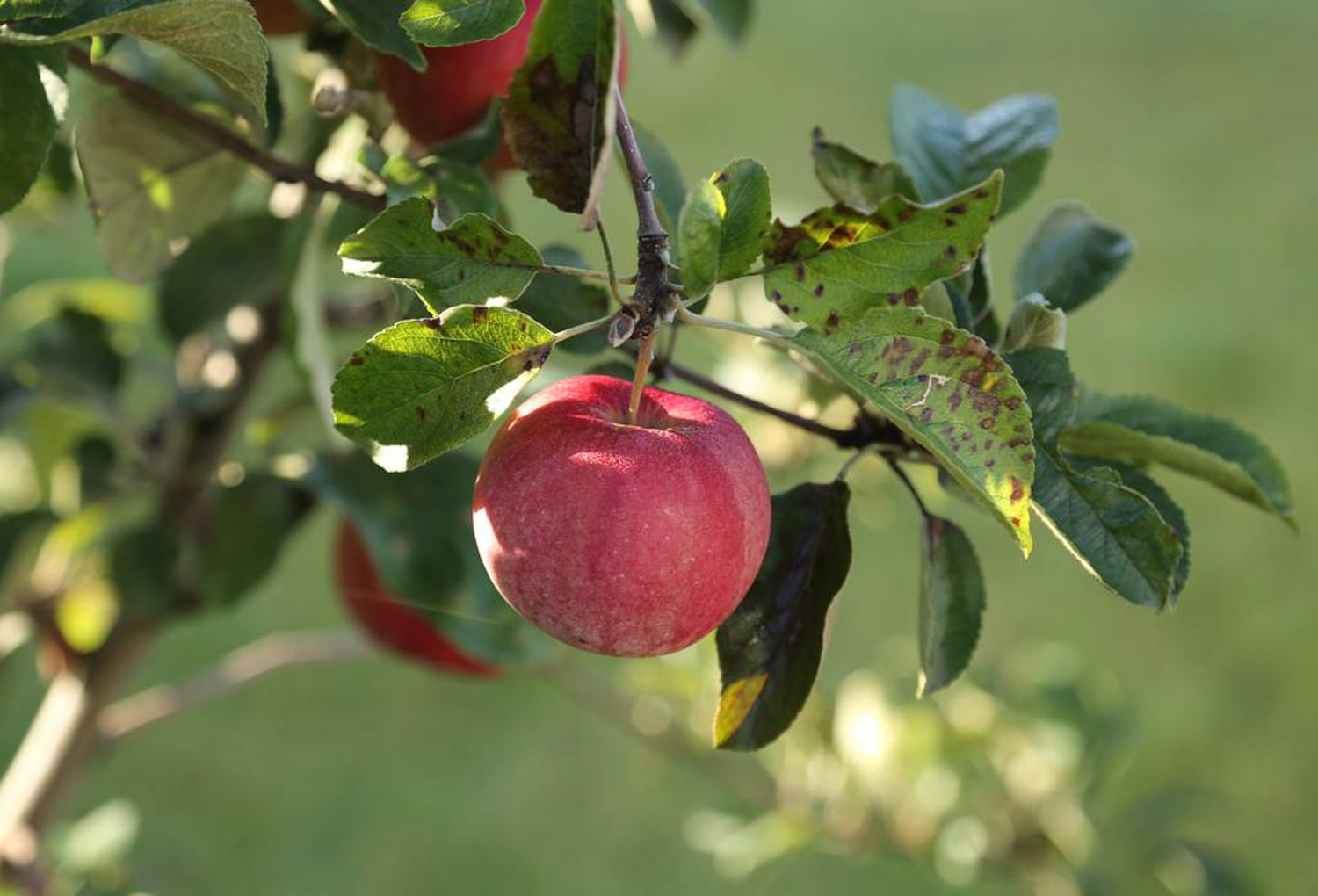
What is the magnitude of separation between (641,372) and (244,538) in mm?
399

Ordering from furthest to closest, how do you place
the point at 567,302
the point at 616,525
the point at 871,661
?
the point at 871,661
the point at 567,302
the point at 616,525

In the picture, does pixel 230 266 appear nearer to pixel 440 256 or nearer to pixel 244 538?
pixel 244 538

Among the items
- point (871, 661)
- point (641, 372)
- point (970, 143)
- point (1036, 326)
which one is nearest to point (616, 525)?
point (641, 372)

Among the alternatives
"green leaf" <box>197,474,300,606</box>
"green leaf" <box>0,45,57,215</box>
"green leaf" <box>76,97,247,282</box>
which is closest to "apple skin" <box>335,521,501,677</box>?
"green leaf" <box>197,474,300,606</box>

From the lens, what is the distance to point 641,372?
0.39m

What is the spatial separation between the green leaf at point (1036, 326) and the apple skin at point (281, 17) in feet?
0.88

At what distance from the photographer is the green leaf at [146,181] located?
53 cm

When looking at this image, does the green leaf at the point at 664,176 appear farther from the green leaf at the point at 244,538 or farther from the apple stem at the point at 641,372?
the green leaf at the point at 244,538

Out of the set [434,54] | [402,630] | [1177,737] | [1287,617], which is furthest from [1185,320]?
[434,54]

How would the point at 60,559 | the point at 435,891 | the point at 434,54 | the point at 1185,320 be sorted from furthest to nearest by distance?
1. the point at 1185,320
2. the point at 435,891
3. the point at 60,559
4. the point at 434,54

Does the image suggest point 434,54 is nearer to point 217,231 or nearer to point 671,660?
point 217,231

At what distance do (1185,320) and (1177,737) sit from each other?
28.9 inches

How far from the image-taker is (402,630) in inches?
31.4

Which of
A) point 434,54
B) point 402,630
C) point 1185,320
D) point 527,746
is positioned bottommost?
point 527,746
